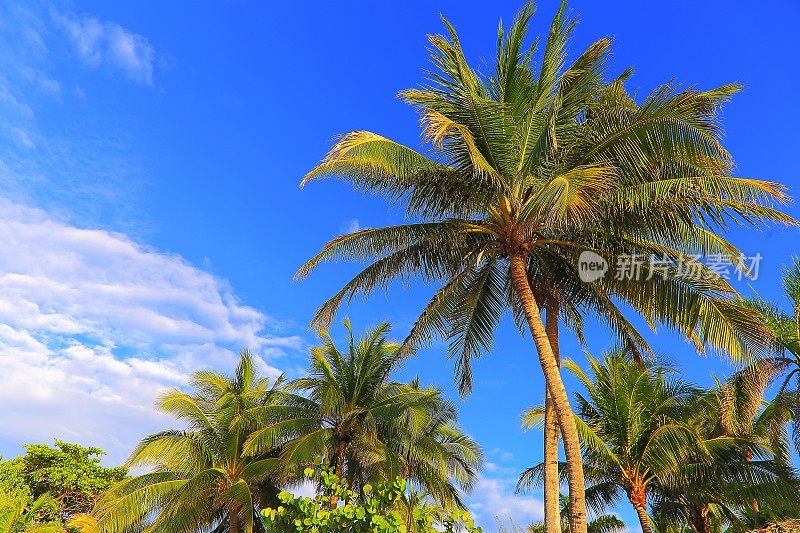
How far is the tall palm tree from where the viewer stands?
34.8 feet

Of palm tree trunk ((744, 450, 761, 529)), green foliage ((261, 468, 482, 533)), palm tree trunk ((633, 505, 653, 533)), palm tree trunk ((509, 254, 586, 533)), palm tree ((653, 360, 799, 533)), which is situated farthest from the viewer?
palm tree trunk ((744, 450, 761, 529))

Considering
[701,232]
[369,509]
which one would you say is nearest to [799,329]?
[701,232]

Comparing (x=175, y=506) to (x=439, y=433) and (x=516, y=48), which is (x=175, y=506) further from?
(x=516, y=48)

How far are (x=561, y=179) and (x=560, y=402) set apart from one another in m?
3.97

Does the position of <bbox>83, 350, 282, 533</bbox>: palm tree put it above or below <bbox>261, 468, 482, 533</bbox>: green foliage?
above

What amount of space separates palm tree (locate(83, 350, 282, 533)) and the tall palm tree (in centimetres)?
1000

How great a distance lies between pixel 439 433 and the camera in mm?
24375

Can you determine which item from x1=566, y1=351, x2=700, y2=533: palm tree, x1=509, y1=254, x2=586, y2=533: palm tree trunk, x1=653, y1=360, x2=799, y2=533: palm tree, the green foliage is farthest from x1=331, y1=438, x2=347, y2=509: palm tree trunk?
the green foliage

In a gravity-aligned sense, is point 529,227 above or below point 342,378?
below

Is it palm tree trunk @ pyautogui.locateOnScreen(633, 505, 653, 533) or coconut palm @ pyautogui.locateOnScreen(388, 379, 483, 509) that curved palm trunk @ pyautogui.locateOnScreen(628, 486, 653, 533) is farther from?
coconut palm @ pyautogui.locateOnScreen(388, 379, 483, 509)

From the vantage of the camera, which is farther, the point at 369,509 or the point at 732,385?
the point at 732,385

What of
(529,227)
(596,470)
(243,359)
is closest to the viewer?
(529,227)

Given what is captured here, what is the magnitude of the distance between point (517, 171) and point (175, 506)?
15.1 metres

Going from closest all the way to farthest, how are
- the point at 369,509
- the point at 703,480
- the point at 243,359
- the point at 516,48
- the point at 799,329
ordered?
the point at 369,509
the point at 516,48
the point at 799,329
the point at 703,480
the point at 243,359
